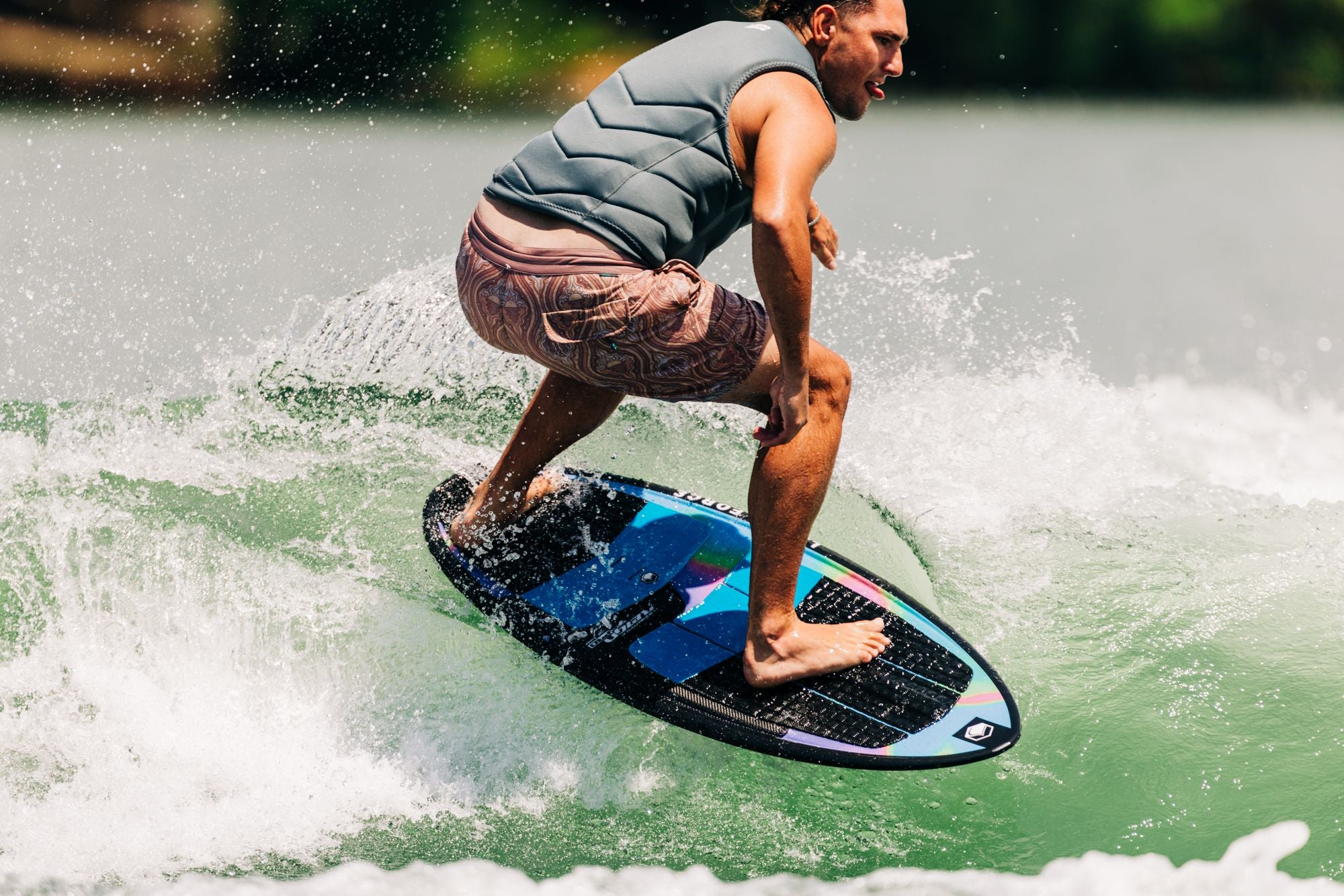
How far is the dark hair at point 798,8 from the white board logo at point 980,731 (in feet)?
4.65

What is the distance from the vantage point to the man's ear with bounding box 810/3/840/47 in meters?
2.50

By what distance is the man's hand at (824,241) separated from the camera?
286cm

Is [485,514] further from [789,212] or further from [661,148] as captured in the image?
[789,212]

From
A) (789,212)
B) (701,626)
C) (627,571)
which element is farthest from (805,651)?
(789,212)

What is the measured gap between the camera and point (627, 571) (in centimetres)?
305

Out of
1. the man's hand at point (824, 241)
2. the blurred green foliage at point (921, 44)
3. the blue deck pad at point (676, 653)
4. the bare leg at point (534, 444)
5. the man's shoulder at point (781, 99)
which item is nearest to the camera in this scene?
the man's shoulder at point (781, 99)

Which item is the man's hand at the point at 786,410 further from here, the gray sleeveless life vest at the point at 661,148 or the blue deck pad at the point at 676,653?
the blue deck pad at the point at 676,653

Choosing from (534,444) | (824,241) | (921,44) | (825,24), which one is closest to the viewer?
(825,24)

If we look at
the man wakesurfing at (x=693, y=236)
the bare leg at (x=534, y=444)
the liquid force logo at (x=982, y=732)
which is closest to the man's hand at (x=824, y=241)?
the man wakesurfing at (x=693, y=236)

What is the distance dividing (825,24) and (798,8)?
0.23 feet

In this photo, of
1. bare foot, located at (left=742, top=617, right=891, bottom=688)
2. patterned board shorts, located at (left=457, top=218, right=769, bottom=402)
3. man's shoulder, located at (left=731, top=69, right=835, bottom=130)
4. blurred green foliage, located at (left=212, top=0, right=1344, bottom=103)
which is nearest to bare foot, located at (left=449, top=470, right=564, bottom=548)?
patterned board shorts, located at (left=457, top=218, right=769, bottom=402)

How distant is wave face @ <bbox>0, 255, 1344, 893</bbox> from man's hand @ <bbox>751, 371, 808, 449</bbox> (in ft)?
2.19

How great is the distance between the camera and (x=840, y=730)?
8.57ft

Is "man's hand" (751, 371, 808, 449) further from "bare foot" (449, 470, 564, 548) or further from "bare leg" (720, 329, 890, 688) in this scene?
"bare foot" (449, 470, 564, 548)
